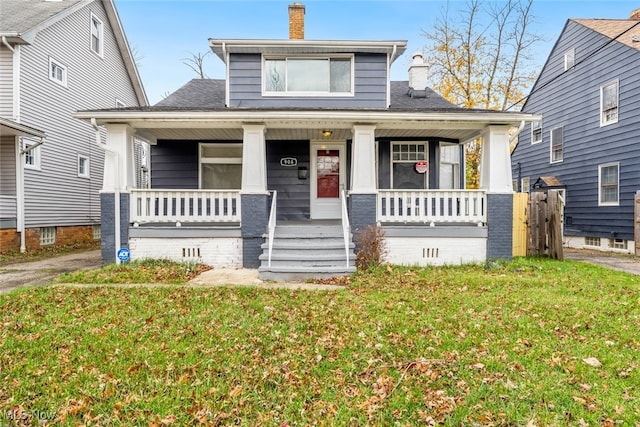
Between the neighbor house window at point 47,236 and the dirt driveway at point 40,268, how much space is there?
1.83 metres

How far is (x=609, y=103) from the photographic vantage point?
1188cm

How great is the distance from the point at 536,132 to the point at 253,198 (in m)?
13.8

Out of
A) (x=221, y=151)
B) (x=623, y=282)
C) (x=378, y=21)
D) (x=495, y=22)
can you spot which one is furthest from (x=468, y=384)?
(x=495, y=22)

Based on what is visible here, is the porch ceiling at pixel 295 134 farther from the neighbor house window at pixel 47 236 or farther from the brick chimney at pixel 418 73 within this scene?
the neighbor house window at pixel 47 236

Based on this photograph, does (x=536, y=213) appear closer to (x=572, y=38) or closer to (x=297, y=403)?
(x=297, y=403)

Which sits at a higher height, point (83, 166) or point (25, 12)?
point (25, 12)

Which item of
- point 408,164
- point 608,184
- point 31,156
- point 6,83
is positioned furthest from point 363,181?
point 6,83

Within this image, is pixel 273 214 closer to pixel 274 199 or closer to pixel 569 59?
pixel 274 199

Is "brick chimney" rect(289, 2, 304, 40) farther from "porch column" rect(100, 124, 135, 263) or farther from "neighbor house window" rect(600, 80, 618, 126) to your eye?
"neighbor house window" rect(600, 80, 618, 126)

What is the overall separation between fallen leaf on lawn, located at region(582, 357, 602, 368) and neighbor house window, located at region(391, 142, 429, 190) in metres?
7.18

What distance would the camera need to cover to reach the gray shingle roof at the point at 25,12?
1073 cm

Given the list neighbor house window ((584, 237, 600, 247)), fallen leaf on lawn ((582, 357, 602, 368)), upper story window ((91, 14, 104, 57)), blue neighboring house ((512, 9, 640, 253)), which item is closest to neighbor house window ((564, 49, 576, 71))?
blue neighboring house ((512, 9, 640, 253))

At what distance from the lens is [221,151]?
10.2 metres

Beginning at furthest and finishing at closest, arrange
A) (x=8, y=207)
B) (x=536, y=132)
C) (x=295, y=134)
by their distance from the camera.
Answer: (x=536, y=132)
(x=8, y=207)
(x=295, y=134)
